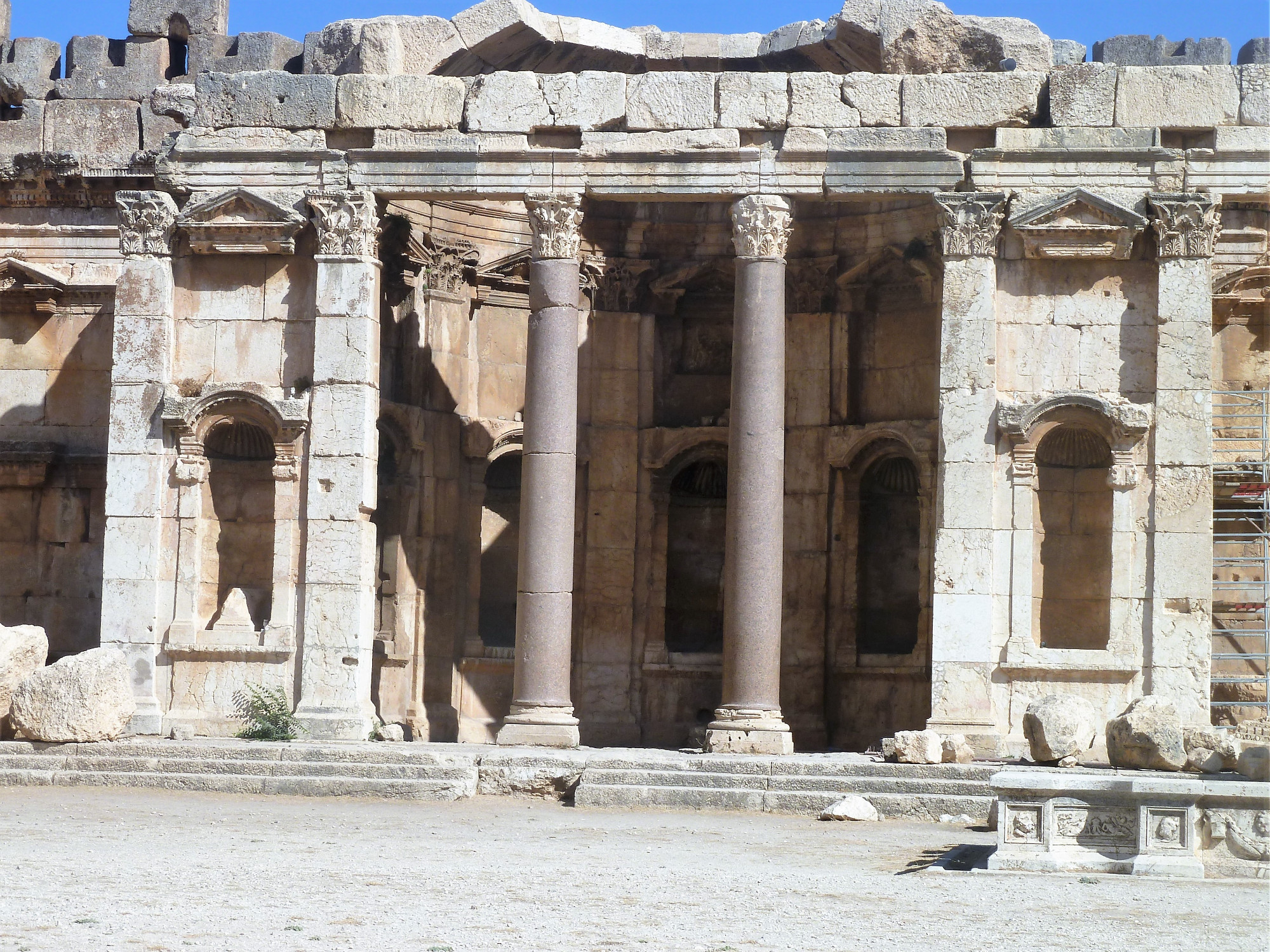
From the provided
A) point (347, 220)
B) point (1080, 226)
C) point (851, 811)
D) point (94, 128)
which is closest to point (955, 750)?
point (851, 811)

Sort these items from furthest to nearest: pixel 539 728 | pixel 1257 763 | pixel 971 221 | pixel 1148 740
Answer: pixel 971 221, pixel 539 728, pixel 1148 740, pixel 1257 763

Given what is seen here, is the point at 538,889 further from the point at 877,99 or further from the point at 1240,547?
the point at 1240,547

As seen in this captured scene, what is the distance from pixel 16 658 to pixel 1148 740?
11.3 metres

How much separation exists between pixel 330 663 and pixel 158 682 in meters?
1.97

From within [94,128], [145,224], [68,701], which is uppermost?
[94,128]

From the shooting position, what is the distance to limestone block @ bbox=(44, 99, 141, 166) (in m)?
25.6

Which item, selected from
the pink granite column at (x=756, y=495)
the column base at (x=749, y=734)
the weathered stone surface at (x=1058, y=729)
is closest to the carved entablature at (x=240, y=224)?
the pink granite column at (x=756, y=495)

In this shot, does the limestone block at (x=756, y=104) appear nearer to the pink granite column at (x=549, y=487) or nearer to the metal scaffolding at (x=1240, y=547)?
the pink granite column at (x=549, y=487)

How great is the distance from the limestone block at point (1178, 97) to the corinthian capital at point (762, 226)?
3822 millimetres

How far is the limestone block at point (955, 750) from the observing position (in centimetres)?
1934

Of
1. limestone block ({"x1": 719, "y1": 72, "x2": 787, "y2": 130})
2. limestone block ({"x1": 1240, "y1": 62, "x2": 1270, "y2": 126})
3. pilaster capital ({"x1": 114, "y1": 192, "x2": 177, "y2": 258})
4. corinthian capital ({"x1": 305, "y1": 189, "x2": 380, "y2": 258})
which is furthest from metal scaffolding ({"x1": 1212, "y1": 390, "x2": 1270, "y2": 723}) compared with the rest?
pilaster capital ({"x1": 114, "y1": 192, "x2": 177, "y2": 258})

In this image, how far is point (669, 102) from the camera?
70.5 ft

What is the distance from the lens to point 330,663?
21.1 m

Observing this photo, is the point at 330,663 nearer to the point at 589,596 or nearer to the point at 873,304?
the point at 589,596
